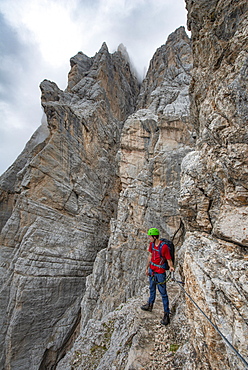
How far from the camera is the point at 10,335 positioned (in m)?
16.1

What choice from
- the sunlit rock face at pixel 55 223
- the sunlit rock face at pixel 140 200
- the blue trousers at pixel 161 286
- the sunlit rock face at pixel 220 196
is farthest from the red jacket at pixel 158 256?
the sunlit rock face at pixel 55 223

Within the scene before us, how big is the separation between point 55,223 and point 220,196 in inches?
728

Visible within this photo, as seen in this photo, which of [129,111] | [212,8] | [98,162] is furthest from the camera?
[129,111]

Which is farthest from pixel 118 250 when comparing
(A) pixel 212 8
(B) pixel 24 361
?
(A) pixel 212 8

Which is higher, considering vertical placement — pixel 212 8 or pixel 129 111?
pixel 129 111

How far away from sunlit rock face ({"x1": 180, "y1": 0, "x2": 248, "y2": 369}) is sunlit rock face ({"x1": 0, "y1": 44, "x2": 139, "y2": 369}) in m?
16.9

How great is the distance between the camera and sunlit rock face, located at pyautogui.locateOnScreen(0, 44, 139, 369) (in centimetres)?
1692

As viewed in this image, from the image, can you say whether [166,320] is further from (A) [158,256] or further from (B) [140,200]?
(B) [140,200]

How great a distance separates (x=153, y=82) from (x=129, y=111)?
6707 mm

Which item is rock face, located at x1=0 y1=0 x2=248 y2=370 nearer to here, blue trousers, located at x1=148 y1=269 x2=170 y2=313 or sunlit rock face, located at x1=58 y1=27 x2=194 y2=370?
sunlit rock face, located at x1=58 y1=27 x2=194 y2=370

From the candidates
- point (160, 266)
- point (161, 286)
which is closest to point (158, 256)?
point (160, 266)

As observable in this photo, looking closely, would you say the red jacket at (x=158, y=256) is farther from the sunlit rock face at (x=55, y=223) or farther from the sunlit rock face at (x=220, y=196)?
the sunlit rock face at (x=55, y=223)

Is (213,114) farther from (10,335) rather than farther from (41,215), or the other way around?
(10,335)

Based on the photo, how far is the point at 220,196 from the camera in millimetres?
5352
